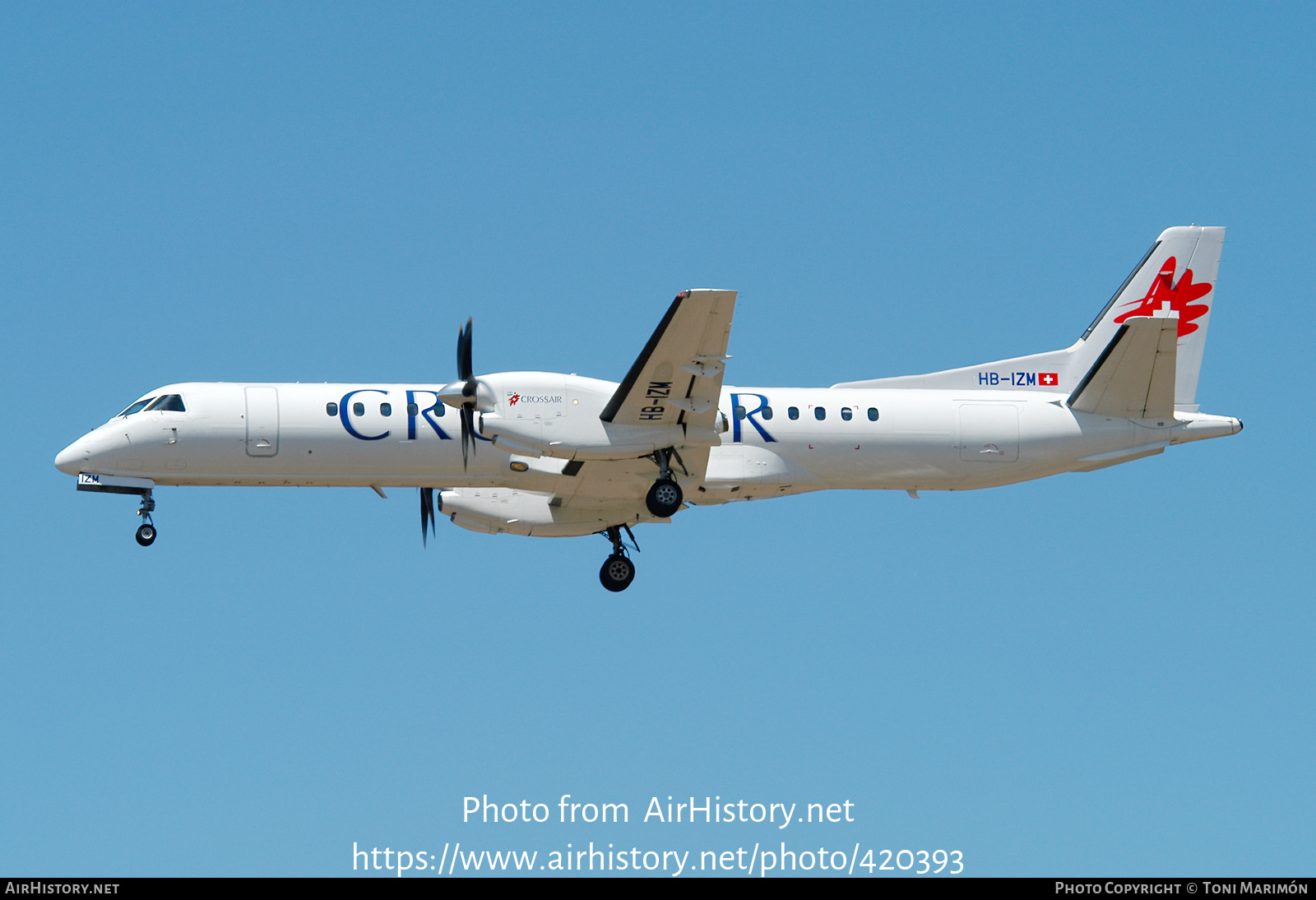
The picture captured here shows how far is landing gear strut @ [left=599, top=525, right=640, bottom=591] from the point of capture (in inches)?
1061

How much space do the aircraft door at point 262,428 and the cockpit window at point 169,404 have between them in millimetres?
1227

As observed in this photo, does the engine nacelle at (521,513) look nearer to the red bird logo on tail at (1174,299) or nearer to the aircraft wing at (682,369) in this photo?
the aircraft wing at (682,369)

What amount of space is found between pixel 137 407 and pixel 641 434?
876cm

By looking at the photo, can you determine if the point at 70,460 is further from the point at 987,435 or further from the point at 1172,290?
the point at 1172,290

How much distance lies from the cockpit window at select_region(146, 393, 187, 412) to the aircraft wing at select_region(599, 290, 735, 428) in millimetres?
7361

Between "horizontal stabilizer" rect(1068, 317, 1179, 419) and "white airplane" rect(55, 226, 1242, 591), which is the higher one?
"horizontal stabilizer" rect(1068, 317, 1179, 419)

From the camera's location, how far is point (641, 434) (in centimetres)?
2347

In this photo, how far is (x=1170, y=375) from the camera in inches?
1009

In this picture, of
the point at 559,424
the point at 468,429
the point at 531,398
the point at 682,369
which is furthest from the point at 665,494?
the point at 468,429

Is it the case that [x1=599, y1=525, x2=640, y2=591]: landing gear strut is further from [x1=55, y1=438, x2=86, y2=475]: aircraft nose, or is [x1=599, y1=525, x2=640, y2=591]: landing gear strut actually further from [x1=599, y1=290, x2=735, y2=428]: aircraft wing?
A: [x1=55, y1=438, x2=86, y2=475]: aircraft nose

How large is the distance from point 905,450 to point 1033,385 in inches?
143

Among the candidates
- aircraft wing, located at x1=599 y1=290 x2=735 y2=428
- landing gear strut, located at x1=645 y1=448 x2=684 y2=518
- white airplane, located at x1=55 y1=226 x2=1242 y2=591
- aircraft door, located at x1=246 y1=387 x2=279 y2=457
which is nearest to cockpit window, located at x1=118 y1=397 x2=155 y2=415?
white airplane, located at x1=55 y1=226 x2=1242 y2=591
